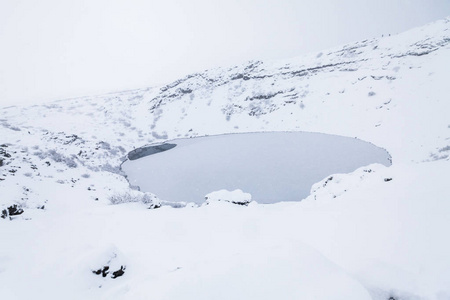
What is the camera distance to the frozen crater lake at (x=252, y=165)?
16.3 metres

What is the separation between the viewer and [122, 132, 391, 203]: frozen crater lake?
16281mm

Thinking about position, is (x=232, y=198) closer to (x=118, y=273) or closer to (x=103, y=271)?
(x=118, y=273)

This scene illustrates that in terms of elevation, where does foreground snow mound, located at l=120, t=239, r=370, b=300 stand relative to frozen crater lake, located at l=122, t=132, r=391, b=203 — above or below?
above

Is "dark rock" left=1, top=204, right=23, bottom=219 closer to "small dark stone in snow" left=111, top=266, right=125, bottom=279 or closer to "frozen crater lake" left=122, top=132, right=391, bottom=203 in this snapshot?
"small dark stone in snow" left=111, top=266, right=125, bottom=279

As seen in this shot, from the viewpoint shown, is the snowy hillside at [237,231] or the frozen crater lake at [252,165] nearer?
the snowy hillside at [237,231]

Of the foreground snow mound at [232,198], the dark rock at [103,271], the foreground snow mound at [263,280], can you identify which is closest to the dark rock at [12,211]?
the dark rock at [103,271]

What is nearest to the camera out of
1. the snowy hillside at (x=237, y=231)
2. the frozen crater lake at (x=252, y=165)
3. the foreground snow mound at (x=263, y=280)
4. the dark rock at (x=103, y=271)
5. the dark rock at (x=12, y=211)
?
the foreground snow mound at (x=263, y=280)

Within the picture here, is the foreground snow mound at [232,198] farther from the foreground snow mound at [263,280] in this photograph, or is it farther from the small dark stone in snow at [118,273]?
the foreground snow mound at [263,280]

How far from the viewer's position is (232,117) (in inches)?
1496

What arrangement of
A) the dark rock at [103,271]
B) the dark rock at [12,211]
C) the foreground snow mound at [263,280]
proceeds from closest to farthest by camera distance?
the foreground snow mound at [263,280] < the dark rock at [103,271] < the dark rock at [12,211]

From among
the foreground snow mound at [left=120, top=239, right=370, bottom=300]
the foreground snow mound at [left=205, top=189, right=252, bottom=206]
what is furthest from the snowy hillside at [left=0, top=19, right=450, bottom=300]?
the foreground snow mound at [left=205, top=189, right=252, bottom=206]

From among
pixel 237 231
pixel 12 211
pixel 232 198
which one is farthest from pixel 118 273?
pixel 232 198

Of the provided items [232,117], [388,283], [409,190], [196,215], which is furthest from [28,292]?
[232,117]

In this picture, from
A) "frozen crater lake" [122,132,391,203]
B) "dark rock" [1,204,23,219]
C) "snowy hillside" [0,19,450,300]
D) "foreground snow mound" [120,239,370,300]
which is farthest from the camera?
"frozen crater lake" [122,132,391,203]
